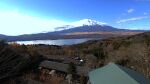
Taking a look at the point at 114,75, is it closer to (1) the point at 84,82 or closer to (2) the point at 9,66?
(2) the point at 9,66

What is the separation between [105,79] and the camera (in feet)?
27.7

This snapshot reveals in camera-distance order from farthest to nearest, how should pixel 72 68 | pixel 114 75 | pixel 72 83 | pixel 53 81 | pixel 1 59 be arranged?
pixel 72 68 < pixel 72 83 < pixel 53 81 < pixel 114 75 < pixel 1 59

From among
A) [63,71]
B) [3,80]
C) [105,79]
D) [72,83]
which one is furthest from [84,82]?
[3,80]

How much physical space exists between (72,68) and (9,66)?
16.3 metres

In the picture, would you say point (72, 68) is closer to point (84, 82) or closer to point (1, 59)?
point (84, 82)

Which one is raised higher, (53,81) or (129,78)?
(129,78)

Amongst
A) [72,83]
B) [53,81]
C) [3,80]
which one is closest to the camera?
[3,80]

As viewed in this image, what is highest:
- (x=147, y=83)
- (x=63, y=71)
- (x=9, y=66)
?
(x=9, y=66)

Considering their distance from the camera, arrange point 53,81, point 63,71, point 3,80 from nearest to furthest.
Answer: point 3,80, point 53,81, point 63,71

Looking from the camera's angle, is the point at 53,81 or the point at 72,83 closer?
the point at 53,81

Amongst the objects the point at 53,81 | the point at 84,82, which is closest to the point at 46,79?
the point at 53,81

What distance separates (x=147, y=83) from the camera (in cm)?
783

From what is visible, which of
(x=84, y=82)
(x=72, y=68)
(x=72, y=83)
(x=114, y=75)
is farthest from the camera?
(x=72, y=68)

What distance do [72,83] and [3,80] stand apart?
12096 millimetres
